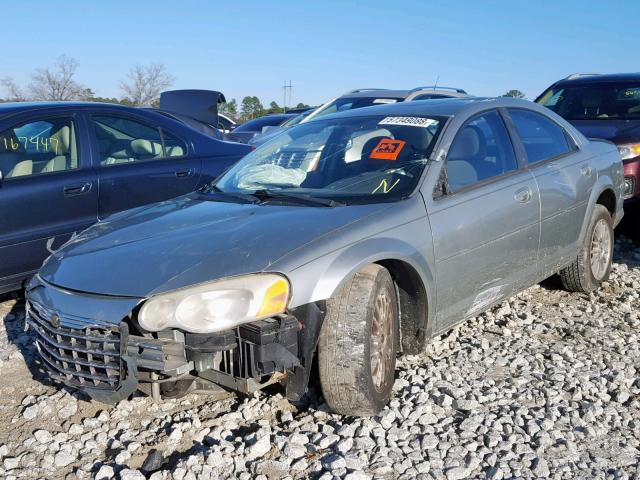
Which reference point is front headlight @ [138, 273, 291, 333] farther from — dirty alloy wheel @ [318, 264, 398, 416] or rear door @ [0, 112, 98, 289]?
rear door @ [0, 112, 98, 289]

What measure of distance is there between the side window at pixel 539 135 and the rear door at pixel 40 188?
3.08m

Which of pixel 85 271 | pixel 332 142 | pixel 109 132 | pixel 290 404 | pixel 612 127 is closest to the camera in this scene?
pixel 85 271

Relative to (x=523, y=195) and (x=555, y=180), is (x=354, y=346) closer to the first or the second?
(x=523, y=195)

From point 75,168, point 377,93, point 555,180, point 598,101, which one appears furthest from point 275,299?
point 377,93

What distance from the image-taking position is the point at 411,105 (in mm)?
4543

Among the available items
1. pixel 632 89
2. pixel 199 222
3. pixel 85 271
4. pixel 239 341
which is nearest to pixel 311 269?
pixel 239 341

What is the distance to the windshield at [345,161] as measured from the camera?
381cm

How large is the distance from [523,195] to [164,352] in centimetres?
246

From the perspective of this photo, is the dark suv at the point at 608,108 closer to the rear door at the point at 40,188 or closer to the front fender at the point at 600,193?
the front fender at the point at 600,193

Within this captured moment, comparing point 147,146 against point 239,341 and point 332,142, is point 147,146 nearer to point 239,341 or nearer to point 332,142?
point 332,142

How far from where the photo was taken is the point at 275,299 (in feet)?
9.61

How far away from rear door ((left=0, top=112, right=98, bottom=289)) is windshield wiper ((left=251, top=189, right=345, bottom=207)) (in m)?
1.65

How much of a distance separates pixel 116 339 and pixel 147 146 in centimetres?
325

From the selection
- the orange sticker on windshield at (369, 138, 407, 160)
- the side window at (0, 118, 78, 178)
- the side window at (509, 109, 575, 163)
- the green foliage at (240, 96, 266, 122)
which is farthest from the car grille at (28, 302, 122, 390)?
the green foliage at (240, 96, 266, 122)
